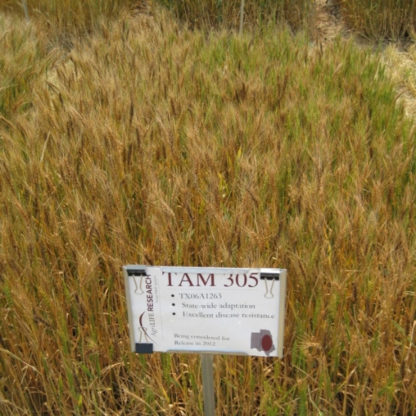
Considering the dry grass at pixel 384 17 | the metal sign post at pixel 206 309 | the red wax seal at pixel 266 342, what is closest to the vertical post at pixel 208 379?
the metal sign post at pixel 206 309

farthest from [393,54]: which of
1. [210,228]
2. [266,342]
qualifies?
[266,342]

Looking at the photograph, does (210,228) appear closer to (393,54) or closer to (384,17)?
(393,54)

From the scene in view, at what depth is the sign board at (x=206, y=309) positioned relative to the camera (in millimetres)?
1118

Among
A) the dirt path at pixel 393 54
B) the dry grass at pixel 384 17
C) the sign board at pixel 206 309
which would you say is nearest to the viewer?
the sign board at pixel 206 309

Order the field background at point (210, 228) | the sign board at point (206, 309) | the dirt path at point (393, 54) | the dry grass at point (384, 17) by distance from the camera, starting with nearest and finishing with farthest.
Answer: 1. the sign board at point (206, 309)
2. the field background at point (210, 228)
3. the dirt path at point (393, 54)
4. the dry grass at point (384, 17)

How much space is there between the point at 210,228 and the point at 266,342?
501 millimetres

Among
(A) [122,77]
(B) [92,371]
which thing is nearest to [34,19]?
(A) [122,77]

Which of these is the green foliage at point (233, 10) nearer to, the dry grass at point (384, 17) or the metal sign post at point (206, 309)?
the dry grass at point (384, 17)

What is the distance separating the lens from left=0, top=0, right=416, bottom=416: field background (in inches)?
56.5

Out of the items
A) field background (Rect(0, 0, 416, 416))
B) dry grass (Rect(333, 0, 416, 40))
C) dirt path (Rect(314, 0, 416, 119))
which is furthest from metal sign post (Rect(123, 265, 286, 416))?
dry grass (Rect(333, 0, 416, 40))

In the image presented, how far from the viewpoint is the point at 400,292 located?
1.41 metres

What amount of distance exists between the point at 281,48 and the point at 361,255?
206 cm

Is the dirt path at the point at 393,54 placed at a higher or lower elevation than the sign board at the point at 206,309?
lower

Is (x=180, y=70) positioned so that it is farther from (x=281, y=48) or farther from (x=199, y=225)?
(x=199, y=225)
